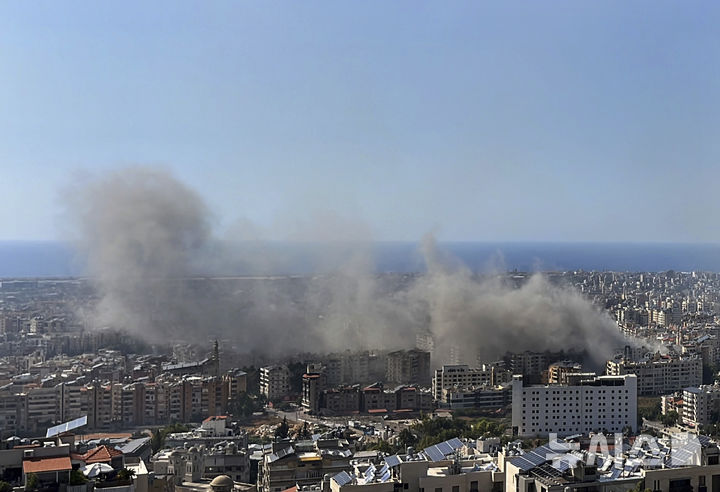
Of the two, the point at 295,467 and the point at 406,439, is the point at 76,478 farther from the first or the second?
the point at 406,439

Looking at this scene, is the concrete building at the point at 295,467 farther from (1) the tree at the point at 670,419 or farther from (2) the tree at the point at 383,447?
(1) the tree at the point at 670,419

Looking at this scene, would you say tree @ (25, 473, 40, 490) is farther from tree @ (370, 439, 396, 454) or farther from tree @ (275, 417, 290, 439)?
tree @ (275, 417, 290, 439)

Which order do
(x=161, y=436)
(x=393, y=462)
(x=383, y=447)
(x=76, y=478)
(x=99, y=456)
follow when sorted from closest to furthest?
(x=76, y=478), (x=393, y=462), (x=99, y=456), (x=383, y=447), (x=161, y=436)

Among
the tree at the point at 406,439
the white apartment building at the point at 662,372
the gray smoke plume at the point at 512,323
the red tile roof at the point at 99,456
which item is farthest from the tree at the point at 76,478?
the gray smoke plume at the point at 512,323

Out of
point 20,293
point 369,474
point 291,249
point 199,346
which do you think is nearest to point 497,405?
point 199,346

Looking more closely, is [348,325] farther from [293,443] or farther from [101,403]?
[293,443]

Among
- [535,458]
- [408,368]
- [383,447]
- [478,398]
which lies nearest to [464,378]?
[478,398]
